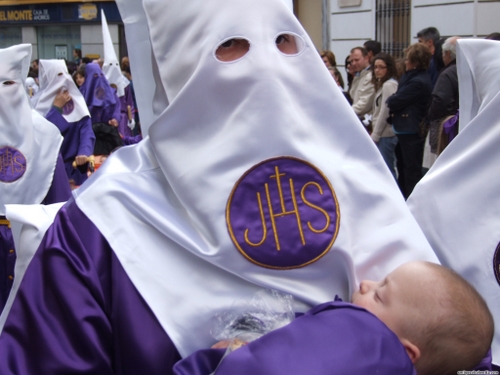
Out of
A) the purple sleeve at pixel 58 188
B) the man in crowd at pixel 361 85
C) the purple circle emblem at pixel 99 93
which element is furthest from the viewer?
the purple circle emblem at pixel 99 93

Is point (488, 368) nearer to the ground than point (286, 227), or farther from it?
nearer to the ground

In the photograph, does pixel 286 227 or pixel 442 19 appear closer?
pixel 286 227

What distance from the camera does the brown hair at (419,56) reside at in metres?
7.18

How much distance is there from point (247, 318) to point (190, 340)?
0.18 meters

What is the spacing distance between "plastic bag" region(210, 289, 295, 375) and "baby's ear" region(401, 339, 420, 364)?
11.6 inches

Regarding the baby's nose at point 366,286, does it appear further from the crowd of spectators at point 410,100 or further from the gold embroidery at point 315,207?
the crowd of spectators at point 410,100

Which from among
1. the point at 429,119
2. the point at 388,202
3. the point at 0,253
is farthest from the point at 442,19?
the point at 388,202

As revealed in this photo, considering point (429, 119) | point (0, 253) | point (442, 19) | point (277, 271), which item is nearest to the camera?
point (277, 271)

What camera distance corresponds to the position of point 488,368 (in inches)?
76.1

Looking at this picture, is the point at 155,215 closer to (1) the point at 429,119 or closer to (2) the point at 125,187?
(2) the point at 125,187

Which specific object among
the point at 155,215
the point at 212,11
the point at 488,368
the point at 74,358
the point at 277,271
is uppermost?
the point at 212,11

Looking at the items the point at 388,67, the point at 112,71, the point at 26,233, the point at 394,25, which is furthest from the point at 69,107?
the point at 394,25

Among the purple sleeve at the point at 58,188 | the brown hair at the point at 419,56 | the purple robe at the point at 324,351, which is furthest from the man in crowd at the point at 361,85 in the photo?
the purple robe at the point at 324,351

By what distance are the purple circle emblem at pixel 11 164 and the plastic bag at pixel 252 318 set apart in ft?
11.9
